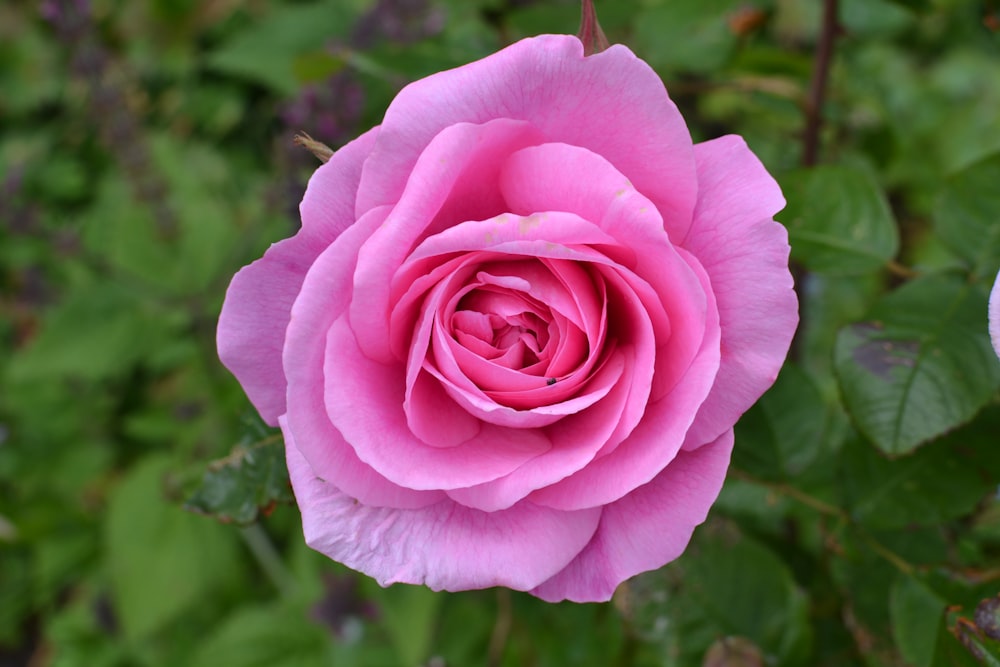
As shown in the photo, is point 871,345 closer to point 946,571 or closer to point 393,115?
point 946,571

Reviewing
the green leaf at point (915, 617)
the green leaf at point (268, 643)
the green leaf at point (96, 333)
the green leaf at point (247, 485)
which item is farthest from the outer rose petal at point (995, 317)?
the green leaf at point (96, 333)

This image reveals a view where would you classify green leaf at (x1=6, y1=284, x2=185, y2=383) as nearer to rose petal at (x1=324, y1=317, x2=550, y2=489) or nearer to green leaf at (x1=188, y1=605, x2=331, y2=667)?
green leaf at (x1=188, y1=605, x2=331, y2=667)

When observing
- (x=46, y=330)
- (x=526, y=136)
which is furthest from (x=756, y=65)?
(x=46, y=330)

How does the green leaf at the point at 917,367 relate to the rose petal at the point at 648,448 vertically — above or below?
below

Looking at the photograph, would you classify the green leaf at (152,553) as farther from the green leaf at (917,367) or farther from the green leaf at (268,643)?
the green leaf at (917,367)

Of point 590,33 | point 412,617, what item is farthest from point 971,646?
point 412,617

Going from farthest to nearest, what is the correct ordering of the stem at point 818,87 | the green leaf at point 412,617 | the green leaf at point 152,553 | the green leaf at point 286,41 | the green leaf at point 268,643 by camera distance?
the green leaf at point 286,41 < the green leaf at point 152,553 < the green leaf at point 268,643 < the green leaf at point 412,617 < the stem at point 818,87

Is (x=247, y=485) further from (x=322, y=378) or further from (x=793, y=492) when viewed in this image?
(x=793, y=492)
